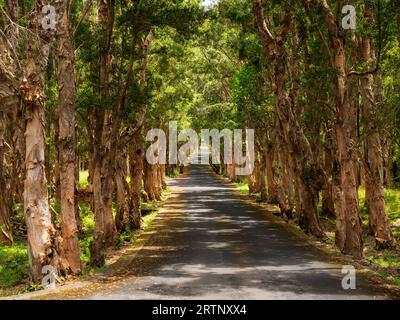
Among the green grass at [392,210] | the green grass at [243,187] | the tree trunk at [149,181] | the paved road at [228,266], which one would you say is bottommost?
the green grass at [392,210]

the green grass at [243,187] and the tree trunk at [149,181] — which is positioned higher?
the tree trunk at [149,181]

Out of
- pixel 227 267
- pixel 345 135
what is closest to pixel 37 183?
pixel 227 267

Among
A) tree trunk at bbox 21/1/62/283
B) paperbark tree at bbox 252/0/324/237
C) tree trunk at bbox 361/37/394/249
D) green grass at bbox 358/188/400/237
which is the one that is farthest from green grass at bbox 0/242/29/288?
green grass at bbox 358/188/400/237

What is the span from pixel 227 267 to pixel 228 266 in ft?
0.68

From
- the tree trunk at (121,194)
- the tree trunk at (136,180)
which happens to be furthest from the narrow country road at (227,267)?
the tree trunk at (121,194)

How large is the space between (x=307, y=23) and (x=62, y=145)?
11011mm

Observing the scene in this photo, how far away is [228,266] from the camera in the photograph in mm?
16375

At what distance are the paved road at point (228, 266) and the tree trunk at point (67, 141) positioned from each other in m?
1.94

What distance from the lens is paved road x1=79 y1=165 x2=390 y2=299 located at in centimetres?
1235

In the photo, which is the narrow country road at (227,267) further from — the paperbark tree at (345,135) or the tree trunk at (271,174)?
the tree trunk at (271,174)

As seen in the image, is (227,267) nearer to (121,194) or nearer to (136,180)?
(121,194)

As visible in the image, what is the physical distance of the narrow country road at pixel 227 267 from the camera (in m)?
12.3

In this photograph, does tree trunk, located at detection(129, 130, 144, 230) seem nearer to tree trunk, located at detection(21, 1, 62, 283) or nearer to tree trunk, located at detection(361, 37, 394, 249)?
tree trunk, located at detection(361, 37, 394, 249)
